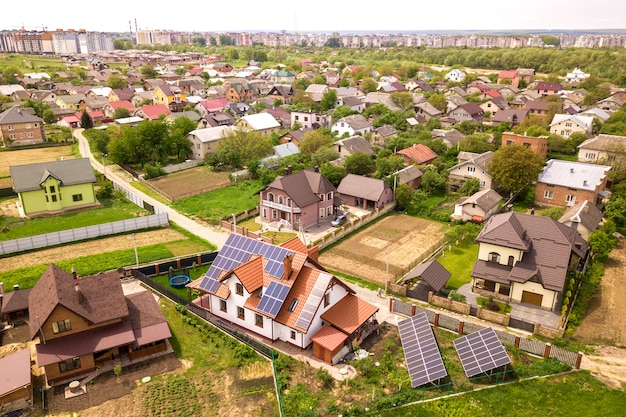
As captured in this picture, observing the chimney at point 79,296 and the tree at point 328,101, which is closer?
the chimney at point 79,296

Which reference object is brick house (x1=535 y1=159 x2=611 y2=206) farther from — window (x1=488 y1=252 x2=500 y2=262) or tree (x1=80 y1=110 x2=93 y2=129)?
tree (x1=80 y1=110 x2=93 y2=129)

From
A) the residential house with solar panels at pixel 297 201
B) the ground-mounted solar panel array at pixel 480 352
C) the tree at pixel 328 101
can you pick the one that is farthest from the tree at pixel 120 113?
the ground-mounted solar panel array at pixel 480 352

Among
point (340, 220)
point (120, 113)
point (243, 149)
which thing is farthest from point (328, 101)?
point (340, 220)

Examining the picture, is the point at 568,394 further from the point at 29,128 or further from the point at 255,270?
the point at 29,128

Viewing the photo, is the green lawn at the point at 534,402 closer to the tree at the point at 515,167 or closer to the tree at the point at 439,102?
the tree at the point at 515,167

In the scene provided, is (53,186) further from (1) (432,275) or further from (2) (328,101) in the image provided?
(2) (328,101)
